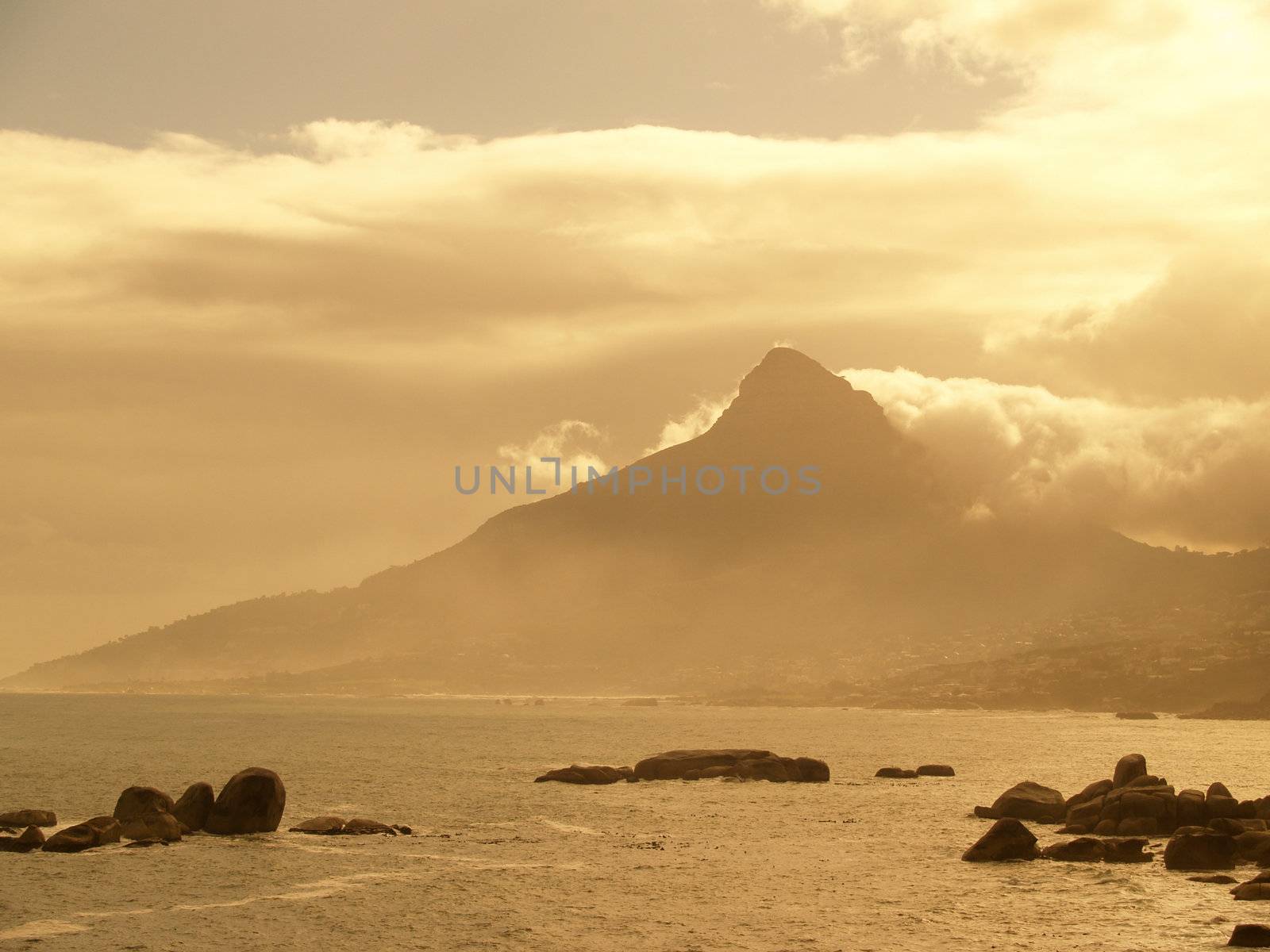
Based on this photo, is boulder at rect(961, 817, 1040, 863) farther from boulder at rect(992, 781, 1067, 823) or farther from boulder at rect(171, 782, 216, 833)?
boulder at rect(171, 782, 216, 833)

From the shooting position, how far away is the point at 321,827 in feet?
221

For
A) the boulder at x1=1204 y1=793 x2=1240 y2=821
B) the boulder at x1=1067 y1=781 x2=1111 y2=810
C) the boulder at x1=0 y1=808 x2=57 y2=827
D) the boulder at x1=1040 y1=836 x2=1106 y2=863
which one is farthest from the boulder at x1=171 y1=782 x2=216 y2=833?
the boulder at x1=1204 y1=793 x2=1240 y2=821

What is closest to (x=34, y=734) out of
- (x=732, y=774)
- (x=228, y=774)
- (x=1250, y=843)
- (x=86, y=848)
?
(x=228, y=774)

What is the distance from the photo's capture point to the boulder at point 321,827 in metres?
66.8

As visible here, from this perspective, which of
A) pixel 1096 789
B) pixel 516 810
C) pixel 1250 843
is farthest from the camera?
pixel 516 810

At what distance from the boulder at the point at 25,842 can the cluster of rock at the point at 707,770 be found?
47.8 metres

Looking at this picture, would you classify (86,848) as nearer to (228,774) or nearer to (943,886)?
(943,886)

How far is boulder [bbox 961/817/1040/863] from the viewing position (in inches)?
2292

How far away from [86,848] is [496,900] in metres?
20.9

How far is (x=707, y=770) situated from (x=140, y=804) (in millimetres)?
53239

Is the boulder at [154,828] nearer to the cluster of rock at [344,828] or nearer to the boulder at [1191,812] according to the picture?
the cluster of rock at [344,828]

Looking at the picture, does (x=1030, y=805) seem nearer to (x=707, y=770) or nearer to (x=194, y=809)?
(x=707, y=770)

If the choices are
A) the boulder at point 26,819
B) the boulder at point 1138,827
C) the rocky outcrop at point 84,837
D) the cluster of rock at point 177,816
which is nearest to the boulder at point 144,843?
the cluster of rock at point 177,816

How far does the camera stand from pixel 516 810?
82125 millimetres
